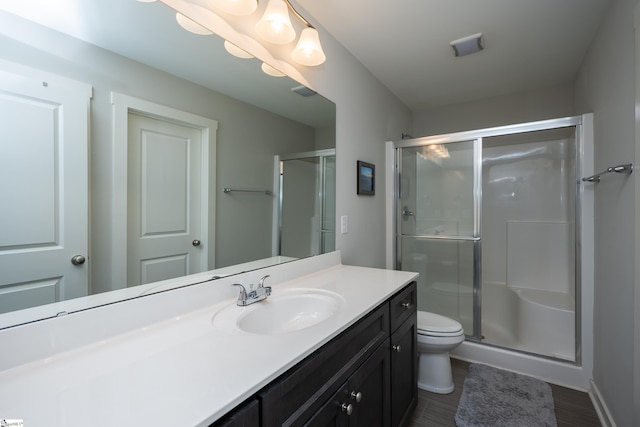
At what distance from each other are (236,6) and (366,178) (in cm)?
142

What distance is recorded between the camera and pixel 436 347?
1.85 meters

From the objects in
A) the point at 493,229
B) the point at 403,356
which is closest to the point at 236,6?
the point at 403,356

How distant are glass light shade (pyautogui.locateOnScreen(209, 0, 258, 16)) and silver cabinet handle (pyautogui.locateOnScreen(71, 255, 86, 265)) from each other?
1.05 m

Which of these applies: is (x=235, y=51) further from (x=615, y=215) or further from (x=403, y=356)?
(x=615, y=215)

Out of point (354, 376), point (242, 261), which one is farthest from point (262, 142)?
point (354, 376)

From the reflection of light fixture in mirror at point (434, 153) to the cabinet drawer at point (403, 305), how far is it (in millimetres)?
1499

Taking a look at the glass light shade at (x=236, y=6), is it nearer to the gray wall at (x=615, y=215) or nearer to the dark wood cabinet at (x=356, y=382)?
the dark wood cabinet at (x=356, y=382)

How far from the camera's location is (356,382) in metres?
1.01

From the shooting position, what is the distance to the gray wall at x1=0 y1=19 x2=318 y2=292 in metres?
0.80

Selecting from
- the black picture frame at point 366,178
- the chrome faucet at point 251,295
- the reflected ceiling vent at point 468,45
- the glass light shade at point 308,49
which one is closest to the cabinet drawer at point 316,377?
the chrome faucet at point 251,295

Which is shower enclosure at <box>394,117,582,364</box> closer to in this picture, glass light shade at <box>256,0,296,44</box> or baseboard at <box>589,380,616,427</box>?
baseboard at <box>589,380,616,427</box>

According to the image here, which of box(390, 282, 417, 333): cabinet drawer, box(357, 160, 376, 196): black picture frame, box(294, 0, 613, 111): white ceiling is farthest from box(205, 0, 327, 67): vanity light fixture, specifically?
box(390, 282, 417, 333): cabinet drawer

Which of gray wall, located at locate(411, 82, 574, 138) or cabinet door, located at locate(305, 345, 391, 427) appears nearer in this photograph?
cabinet door, located at locate(305, 345, 391, 427)

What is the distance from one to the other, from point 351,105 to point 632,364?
2.03 meters
